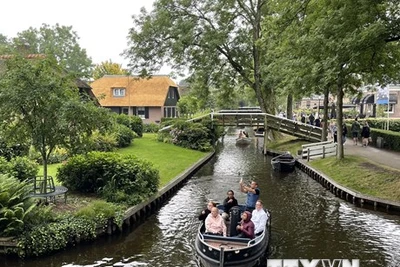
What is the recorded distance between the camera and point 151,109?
183 feet

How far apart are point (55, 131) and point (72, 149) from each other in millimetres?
1257

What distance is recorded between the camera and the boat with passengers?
11203 mm

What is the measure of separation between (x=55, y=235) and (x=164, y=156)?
693 inches

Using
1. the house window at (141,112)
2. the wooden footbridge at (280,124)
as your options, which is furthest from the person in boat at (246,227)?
the house window at (141,112)

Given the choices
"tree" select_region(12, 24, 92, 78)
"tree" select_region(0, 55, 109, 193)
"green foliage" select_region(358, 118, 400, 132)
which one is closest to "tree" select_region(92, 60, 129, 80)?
"tree" select_region(12, 24, 92, 78)

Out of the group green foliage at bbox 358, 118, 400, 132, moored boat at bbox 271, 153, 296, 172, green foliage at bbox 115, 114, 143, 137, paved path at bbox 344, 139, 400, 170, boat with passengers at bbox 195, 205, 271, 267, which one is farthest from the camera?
green foliage at bbox 358, 118, 400, 132

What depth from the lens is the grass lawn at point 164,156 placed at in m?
24.5

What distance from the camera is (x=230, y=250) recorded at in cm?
1118

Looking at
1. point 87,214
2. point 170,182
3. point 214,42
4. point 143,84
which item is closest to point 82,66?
point 143,84

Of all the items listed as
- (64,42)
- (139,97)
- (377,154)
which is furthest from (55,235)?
(64,42)

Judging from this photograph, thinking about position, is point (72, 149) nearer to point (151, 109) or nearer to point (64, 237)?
point (64, 237)

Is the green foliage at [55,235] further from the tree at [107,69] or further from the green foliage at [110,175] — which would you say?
the tree at [107,69]

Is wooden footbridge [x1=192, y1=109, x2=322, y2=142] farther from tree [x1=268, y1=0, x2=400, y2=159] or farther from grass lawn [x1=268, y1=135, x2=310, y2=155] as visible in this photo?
tree [x1=268, y1=0, x2=400, y2=159]

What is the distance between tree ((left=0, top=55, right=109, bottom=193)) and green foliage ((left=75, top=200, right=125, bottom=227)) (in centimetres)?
302
